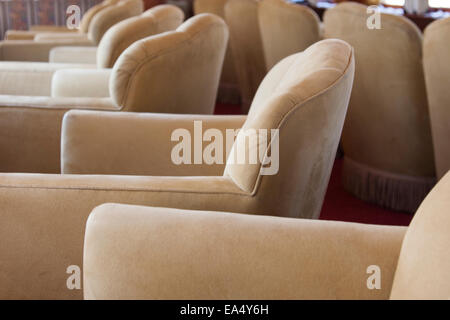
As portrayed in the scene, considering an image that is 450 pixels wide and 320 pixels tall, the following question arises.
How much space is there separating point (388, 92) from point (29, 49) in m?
2.27

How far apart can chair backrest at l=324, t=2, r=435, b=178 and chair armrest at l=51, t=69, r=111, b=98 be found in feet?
2.96

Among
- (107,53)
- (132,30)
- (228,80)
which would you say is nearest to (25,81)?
(107,53)

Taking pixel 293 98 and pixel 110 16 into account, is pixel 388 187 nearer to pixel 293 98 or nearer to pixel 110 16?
pixel 293 98

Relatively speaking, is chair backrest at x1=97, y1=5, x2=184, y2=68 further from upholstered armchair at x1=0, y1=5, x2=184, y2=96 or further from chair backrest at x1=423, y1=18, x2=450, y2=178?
chair backrest at x1=423, y1=18, x2=450, y2=178

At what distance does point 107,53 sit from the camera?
9.43 feet

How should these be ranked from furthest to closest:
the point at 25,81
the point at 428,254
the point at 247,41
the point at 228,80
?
1. the point at 228,80
2. the point at 247,41
3. the point at 25,81
4. the point at 428,254

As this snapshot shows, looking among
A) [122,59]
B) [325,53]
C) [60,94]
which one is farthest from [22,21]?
[325,53]

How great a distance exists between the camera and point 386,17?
99.6 inches

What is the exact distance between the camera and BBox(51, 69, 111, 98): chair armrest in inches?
106

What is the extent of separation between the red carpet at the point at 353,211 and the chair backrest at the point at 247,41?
1.35m

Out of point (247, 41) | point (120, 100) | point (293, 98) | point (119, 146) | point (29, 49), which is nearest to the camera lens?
point (293, 98)

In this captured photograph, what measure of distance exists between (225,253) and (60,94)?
181 centimetres

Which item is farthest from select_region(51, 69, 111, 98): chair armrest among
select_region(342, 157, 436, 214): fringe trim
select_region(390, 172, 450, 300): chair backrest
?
select_region(390, 172, 450, 300): chair backrest

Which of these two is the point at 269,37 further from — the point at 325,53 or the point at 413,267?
the point at 413,267
